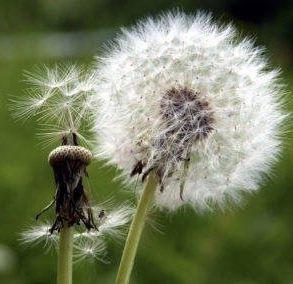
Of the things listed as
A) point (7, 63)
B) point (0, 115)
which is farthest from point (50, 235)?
point (7, 63)

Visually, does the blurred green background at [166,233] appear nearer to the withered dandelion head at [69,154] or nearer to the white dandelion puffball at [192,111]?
the white dandelion puffball at [192,111]

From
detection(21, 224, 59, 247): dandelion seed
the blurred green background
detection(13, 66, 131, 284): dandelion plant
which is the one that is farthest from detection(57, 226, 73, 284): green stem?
the blurred green background

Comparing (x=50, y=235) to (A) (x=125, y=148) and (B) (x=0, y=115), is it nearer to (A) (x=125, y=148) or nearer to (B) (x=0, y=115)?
(A) (x=125, y=148)

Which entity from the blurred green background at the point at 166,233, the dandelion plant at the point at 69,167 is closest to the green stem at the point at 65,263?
the dandelion plant at the point at 69,167

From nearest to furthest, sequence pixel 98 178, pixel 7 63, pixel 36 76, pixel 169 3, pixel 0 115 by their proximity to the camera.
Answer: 1. pixel 36 76
2. pixel 98 178
3. pixel 0 115
4. pixel 7 63
5. pixel 169 3

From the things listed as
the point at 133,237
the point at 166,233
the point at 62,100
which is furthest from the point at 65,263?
the point at 166,233

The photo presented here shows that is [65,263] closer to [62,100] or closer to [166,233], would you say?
[62,100]

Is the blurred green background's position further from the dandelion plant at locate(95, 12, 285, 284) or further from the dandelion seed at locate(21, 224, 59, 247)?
the dandelion seed at locate(21, 224, 59, 247)
